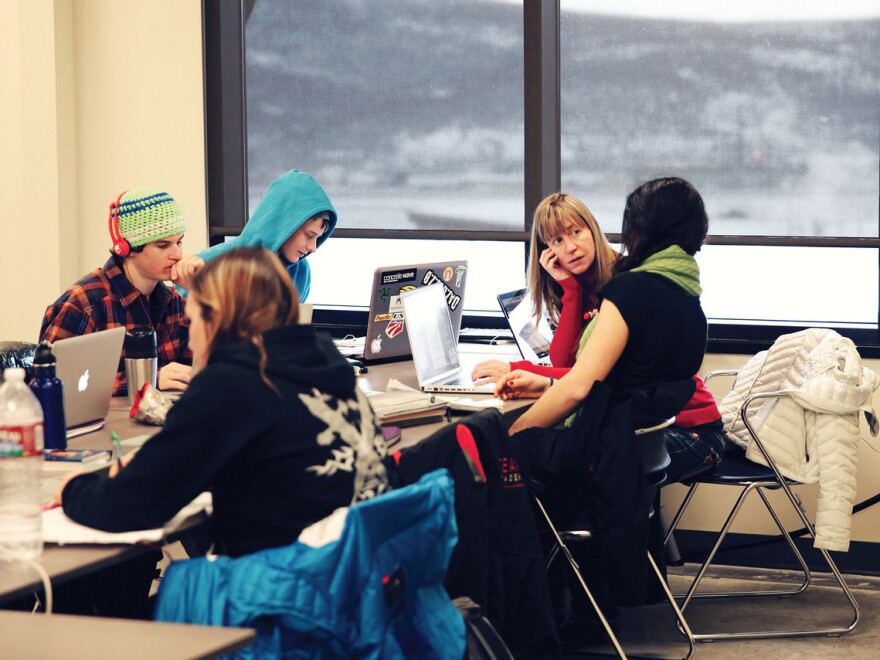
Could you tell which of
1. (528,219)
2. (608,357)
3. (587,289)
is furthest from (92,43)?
(608,357)

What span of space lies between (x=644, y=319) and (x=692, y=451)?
59 centimetres

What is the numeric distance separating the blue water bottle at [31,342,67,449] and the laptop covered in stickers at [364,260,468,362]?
1.39 metres

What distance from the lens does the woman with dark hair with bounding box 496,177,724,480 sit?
3.14 meters

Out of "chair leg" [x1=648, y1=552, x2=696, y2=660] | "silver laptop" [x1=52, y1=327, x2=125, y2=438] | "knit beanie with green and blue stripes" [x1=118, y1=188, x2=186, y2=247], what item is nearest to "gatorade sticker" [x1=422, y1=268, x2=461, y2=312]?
"knit beanie with green and blue stripes" [x1=118, y1=188, x2=186, y2=247]

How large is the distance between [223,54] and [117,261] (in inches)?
73.6

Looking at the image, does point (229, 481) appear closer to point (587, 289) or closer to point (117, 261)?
point (117, 261)

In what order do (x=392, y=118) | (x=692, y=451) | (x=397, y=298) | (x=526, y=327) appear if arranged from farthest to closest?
(x=392, y=118) < (x=526, y=327) < (x=397, y=298) < (x=692, y=451)

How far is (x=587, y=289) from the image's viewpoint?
3793mm

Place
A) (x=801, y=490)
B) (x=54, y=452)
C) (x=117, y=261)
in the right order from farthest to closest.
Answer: (x=801, y=490) < (x=117, y=261) < (x=54, y=452)

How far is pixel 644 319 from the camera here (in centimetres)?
314

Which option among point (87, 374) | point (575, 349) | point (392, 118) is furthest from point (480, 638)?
point (392, 118)

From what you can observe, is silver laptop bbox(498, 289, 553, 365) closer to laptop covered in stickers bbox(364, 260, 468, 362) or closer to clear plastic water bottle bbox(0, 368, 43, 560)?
laptop covered in stickers bbox(364, 260, 468, 362)

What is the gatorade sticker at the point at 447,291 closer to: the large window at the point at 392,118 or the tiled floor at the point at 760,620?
the large window at the point at 392,118

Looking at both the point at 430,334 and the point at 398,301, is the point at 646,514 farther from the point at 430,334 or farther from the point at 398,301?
the point at 398,301
